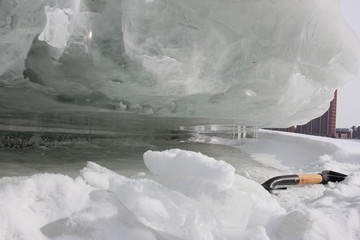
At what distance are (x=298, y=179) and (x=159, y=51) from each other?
106 centimetres

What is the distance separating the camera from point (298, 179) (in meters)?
1.91

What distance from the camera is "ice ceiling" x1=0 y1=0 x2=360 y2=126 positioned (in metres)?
1.46

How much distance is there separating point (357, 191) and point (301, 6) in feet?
3.51

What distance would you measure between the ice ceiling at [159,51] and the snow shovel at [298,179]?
735 millimetres

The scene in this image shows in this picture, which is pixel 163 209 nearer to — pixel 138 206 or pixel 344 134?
pixel 138 206

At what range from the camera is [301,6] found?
76.1 inches

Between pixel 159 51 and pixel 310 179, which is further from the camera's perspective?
pixel 310 179

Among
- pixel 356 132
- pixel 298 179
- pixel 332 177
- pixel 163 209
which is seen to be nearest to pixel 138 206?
pixel 163 209

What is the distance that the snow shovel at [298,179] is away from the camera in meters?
1.79

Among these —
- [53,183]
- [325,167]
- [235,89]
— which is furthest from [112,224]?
[325,167]

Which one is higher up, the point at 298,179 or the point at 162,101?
the point at 162,101

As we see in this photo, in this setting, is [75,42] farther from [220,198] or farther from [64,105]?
[220,198]

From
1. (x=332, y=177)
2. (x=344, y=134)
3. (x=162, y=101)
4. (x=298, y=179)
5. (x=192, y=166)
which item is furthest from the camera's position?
(x=344, y=134)

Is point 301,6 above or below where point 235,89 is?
above
